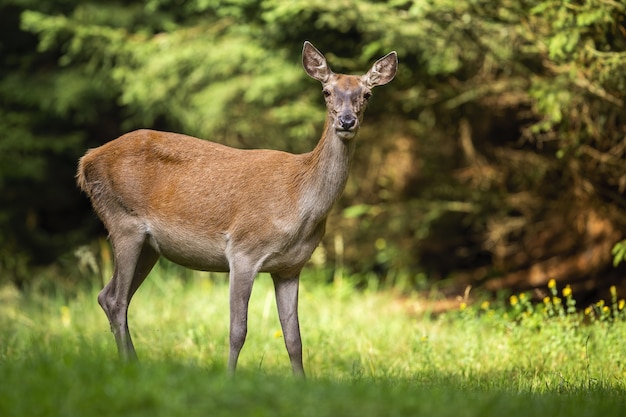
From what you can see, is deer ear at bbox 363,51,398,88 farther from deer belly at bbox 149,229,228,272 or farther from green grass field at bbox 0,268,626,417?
green grass field at bbox 0,268,626,417

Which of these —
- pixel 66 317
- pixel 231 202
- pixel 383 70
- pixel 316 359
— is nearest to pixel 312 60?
pixel 383 70

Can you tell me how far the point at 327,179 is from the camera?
654 centimetres

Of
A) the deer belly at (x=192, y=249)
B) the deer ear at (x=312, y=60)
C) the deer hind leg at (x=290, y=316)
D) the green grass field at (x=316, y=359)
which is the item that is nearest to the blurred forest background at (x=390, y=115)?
the green grass field at (x=316, y=359)

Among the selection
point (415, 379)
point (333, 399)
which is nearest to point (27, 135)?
point (415, 379)

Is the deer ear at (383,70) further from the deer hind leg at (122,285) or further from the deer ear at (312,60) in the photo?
the deer hind leg at (122,285)

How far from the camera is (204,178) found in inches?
270

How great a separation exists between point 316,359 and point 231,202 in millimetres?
1876

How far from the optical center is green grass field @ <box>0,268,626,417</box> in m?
4.32

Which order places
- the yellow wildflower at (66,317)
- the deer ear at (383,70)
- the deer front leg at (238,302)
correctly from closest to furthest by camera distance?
the deer front leg at (238,302) < the deer ear at (383,70) < the yellow wildflower at (66,317)

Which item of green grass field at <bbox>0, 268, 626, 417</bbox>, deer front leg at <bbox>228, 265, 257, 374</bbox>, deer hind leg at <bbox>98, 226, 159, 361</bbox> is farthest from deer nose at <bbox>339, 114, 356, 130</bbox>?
deer hind leg at <bbox>98, 226, 159, 361</bbox>

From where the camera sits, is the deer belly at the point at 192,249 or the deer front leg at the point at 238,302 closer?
the deer front leg at the point at 238,302

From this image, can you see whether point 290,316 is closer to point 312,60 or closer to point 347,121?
point 347,121

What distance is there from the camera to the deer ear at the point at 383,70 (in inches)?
268

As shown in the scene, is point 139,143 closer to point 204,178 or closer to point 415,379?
point 204,178
